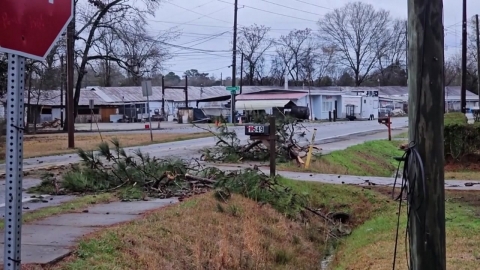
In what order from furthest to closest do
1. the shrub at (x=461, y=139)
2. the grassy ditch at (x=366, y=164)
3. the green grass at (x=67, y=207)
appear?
the shrub at (x=461, y=139), the grassy ditch at (x=366, y=164), the green grass at (x=67, y=207)

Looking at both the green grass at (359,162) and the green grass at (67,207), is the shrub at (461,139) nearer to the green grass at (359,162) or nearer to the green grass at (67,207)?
the green grass at (359,162)

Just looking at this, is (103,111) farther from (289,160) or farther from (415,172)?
(415,172)

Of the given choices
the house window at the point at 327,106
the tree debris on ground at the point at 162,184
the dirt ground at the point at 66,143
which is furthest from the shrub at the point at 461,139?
the house window at the point at 327,106

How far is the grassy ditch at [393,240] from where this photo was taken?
7641mm

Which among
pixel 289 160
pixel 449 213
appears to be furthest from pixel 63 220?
pixel 289 160

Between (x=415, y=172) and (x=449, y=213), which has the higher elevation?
(x=415, y=172)

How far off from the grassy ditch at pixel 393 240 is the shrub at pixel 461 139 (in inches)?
310

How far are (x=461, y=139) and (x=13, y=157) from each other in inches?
757

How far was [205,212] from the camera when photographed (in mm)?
9859

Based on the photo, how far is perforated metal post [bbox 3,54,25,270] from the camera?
264cm

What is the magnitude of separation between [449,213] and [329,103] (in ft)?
216

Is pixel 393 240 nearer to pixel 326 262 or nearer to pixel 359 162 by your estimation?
pixel 326 262

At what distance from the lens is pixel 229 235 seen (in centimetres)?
927

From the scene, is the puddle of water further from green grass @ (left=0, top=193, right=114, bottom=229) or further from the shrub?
the shrub
